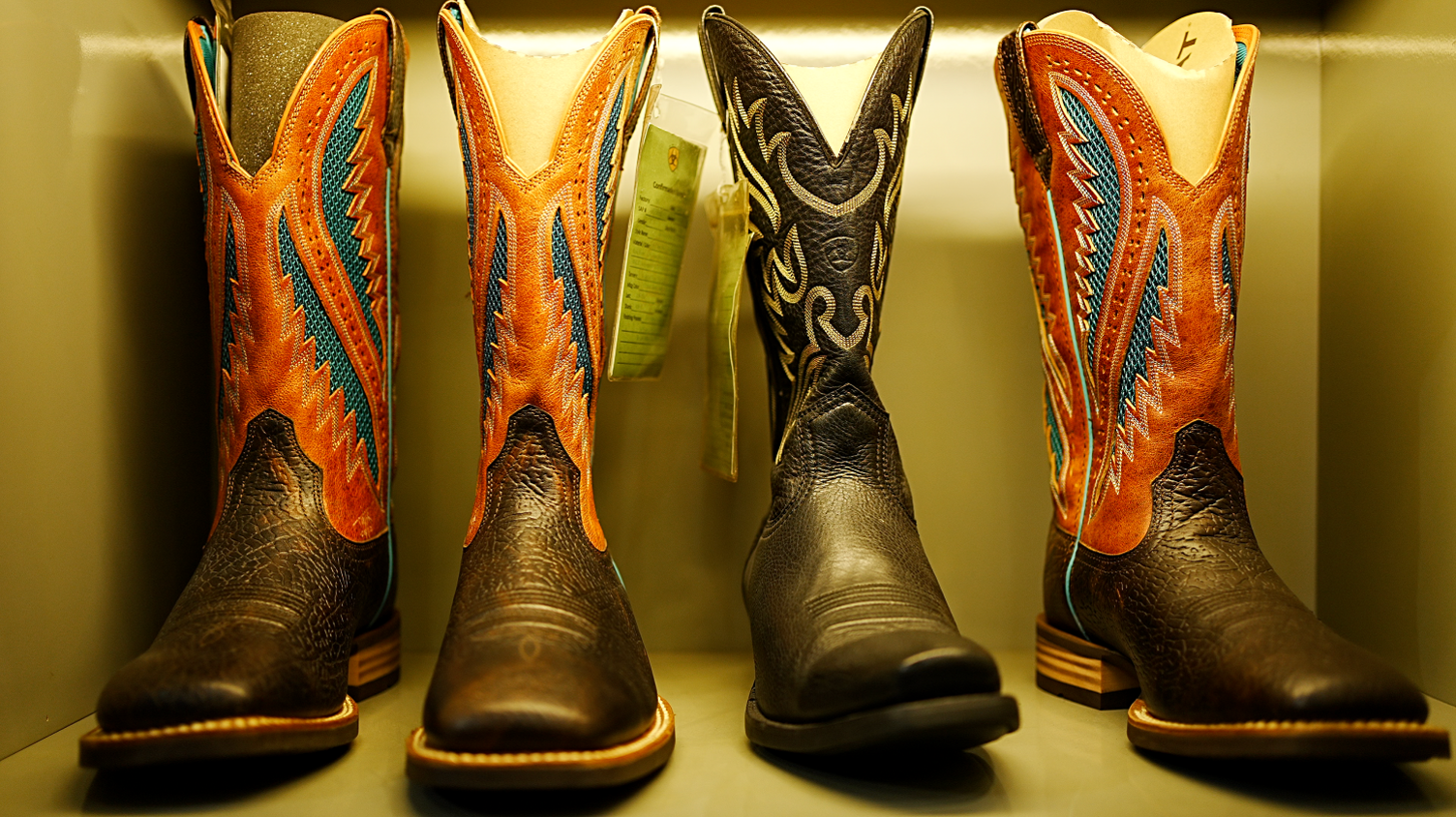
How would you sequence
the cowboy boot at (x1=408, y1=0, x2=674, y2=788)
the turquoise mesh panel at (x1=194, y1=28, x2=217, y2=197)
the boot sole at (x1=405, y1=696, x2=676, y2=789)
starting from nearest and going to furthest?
1. the boot sole at (x1=405, y1=696, x2=676, y2=789)
2. the cowboy boot at (x1=408, y1=0, x2=674, y2=788)
3. the turquoise mesh panel at (x1=194, y1=28, x2=217, y2=197)

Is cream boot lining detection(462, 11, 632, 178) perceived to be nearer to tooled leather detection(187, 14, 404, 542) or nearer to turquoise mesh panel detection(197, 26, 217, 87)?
tooled leather detection(187, 14, 404, 542)

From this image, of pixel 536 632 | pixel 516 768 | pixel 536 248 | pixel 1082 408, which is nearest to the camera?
pixel 516 768

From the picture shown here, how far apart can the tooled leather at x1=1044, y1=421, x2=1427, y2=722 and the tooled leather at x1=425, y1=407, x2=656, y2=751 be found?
0.41 meters

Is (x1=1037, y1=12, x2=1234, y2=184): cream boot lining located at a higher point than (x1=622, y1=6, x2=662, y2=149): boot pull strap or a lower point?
lower

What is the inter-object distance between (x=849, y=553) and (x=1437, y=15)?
0.78m

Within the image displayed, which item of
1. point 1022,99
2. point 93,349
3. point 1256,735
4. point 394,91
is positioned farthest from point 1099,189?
point 93,349

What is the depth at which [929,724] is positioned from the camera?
22.7 inches

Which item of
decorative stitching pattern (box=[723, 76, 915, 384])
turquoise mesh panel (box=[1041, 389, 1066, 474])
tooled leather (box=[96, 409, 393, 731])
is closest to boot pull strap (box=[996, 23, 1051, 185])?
decorative stitching pattern (box=[723, 76, 915, 384])

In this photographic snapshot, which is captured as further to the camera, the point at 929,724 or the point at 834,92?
the point at 834,92

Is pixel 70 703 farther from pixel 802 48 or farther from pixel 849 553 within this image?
pixel 802 48

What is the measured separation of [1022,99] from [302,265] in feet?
2.27

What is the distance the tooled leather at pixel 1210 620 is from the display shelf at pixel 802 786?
55 millimetres

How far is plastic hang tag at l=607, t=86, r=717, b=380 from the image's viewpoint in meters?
0.88

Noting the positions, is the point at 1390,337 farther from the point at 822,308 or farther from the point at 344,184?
the point at 344,184
